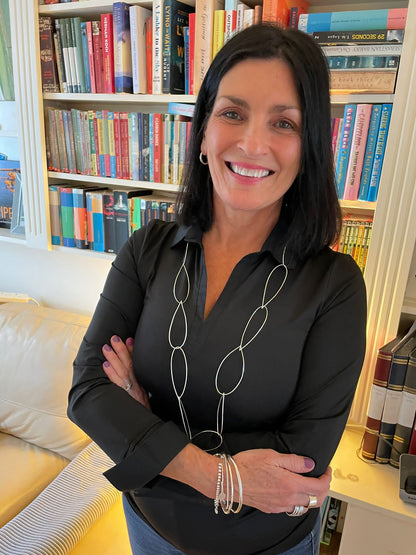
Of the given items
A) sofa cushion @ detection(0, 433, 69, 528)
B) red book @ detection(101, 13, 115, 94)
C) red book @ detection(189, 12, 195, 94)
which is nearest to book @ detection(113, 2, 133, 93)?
red book @ detection(101, 13, 115, 94)

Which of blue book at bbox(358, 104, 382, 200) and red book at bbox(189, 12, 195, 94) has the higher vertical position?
red book at bbox(189, 12, 195, 94)

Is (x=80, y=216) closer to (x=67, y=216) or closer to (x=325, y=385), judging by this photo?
(x=67, y=216)

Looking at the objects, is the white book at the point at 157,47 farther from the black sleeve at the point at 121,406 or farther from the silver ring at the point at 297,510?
the silver ring at the point at 297,510

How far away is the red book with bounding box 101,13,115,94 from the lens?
1528mm

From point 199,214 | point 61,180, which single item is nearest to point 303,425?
point 199,214

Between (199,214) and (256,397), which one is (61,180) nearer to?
(199,214)

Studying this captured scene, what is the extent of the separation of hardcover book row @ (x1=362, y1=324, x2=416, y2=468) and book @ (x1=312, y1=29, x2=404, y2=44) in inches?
35.0

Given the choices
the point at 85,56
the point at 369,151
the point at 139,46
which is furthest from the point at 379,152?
the point at 85,56

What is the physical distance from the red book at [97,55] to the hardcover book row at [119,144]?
0.32 feet

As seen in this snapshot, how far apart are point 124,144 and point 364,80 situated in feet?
2.96

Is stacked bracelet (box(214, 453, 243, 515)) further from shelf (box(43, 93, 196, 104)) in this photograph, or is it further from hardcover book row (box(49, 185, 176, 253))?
shelf (box(43, 93, 196, 104))

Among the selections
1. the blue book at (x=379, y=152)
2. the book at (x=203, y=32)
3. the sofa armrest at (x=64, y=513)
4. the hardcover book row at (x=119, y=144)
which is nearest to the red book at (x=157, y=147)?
the hardcover book row at (x=119, y=144)

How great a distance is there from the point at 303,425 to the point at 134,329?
461 millimetres

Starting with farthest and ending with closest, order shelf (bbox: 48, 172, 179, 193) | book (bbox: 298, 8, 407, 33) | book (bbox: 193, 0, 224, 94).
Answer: shelf (bbox: 48, 172, 179, 193)
book (bbox: 193, 0, 224, 94)
book (bbox: 298, 8, 407, 33)
